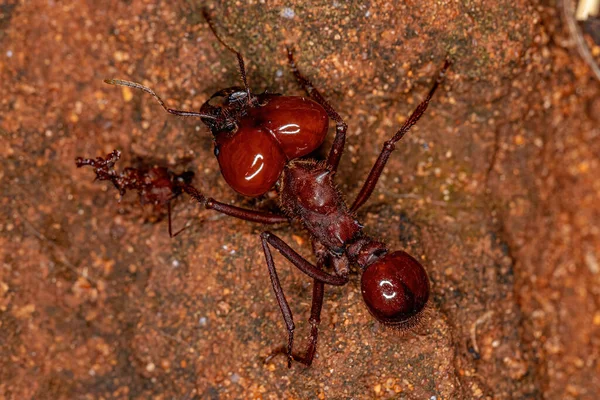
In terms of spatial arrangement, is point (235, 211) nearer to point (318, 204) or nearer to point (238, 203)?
point (238, 203)

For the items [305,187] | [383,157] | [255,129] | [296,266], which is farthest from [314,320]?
[255,129]

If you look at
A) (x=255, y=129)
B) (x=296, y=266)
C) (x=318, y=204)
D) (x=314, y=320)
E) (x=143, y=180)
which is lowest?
(x=314, y=320)

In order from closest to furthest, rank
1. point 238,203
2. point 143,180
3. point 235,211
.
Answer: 1. point 235,211
2. point 143,180
3. point 238,203

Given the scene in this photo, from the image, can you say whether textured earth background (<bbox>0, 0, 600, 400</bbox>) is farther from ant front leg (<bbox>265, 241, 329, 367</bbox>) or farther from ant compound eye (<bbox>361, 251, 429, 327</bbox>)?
ant compound eye (<bbox>361, 251, 429, 327</bbox>)

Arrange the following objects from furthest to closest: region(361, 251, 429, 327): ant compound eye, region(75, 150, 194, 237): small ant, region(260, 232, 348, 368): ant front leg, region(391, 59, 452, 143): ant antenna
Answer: region(75, 150, 194, 237): small ant < region(391, 59, 452, 143): ant antenna < region(260, 232, 348, 368): ant front leg < region(361, 251, 429, 327): ant compound eye

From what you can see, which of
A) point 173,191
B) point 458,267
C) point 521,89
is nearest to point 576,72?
point 521,89

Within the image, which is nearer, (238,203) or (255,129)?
(255,129)

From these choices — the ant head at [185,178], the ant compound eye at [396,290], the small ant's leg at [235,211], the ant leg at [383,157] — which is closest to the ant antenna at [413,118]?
the ant leg at [383,157]

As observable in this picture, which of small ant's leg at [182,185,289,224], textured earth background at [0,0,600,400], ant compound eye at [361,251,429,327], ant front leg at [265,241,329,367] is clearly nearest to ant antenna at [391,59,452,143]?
textured earth background at [0,0,600,400]
